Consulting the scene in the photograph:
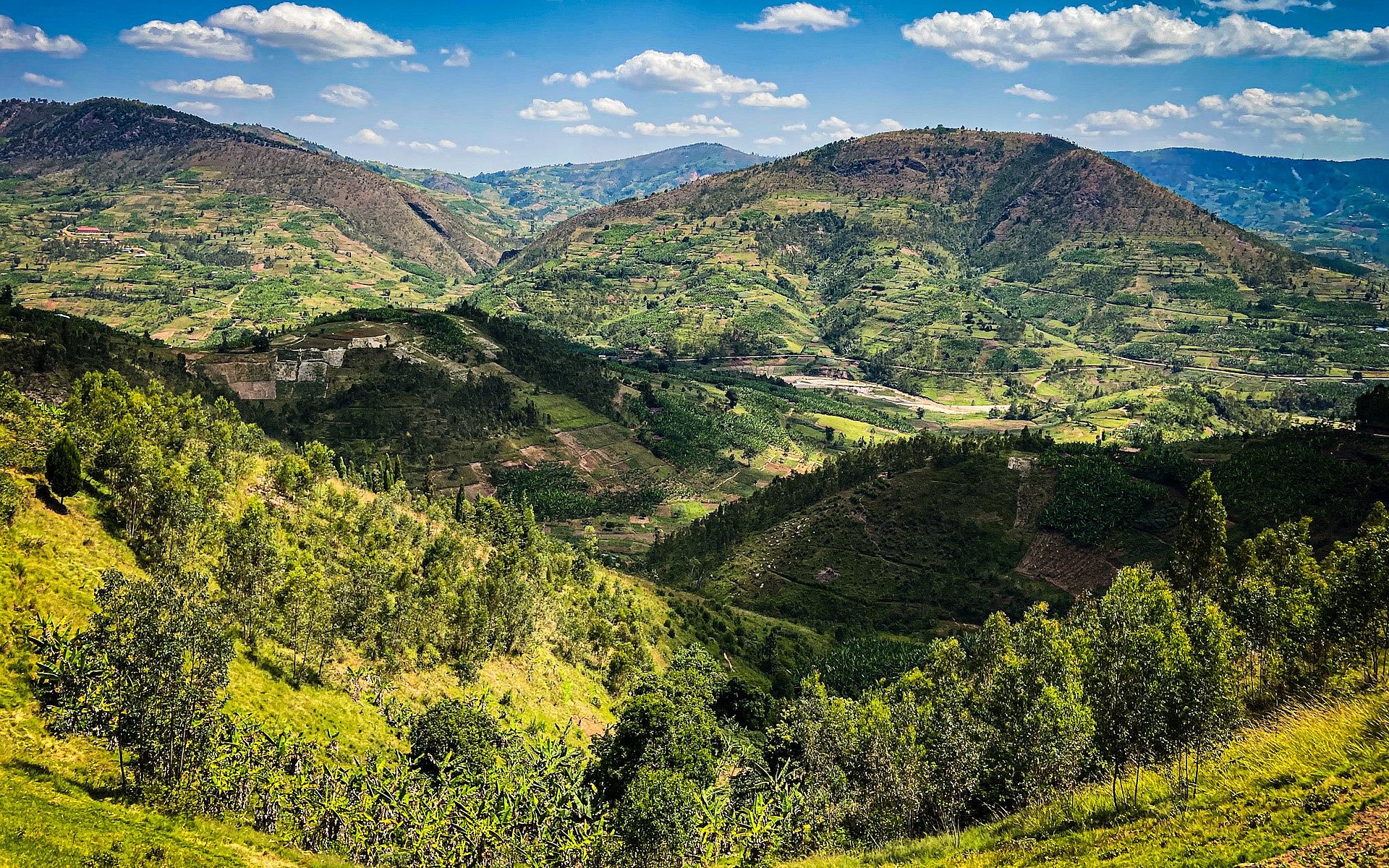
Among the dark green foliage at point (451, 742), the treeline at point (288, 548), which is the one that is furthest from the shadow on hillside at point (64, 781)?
the treeline at point (288, 548)

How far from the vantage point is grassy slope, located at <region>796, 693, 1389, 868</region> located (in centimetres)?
2916

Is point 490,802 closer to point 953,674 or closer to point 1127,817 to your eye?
point 1127,817

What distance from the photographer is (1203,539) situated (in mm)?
83562

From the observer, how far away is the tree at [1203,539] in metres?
82.2

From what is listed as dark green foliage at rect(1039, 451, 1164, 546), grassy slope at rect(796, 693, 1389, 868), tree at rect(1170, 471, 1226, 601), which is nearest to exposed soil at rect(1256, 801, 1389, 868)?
grassy slope at rect(796, 693, 1389, 868)

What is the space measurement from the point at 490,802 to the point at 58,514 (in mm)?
44807

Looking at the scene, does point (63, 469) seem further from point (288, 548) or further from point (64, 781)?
point (64, 781)

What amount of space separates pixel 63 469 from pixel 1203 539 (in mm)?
111805

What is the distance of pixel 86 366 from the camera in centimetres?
14062

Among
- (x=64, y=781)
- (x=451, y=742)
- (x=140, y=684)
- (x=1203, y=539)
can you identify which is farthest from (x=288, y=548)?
(x=1203, y=539)

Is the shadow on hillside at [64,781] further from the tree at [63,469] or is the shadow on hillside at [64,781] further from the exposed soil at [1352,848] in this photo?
the exposed soil at [1352,848]

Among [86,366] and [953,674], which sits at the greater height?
[86,366]

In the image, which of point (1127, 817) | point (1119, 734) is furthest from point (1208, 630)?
point (1127, 817)

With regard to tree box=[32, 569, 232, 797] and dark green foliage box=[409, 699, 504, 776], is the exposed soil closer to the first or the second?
dark green foliage box=[409, 699, 504, 776]
